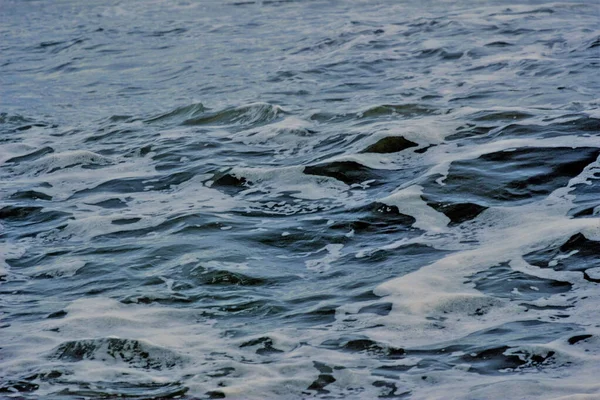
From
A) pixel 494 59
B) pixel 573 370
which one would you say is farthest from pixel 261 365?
pixel 494 59

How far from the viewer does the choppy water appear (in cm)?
406

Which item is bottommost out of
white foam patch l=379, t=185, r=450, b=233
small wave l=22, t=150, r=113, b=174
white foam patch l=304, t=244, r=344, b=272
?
white foam patch l=304, t=244, r=344, b=272

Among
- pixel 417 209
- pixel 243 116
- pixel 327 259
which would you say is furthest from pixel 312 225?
pixel 243 116

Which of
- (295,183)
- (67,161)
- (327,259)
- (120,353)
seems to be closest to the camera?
(120,353)

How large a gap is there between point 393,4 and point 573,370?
43.5 feet

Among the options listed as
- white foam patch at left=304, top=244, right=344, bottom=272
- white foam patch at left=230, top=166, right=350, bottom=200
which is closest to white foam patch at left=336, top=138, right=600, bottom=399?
white foam patch at left=304, top=244, right=344, bottom=272

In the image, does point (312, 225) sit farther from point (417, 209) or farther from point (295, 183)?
point (295, 183)

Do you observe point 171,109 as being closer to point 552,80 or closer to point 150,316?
point 552,80

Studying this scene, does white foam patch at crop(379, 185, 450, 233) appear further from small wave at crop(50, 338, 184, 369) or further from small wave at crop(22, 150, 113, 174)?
small wave at crop(22, 150, 113, 174)

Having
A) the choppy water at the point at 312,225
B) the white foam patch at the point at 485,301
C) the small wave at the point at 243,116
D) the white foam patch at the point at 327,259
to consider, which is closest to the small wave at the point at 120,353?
the choppy water at the point at 312,225

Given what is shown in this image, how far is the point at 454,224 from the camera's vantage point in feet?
18.9

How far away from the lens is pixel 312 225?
19.6 ft

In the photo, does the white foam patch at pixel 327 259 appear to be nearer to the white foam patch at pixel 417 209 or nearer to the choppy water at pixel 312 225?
the choppy water at pixel 312 225

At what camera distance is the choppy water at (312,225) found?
4.06 meters
